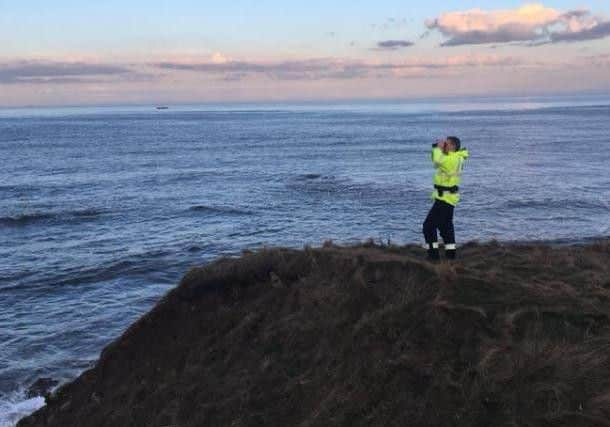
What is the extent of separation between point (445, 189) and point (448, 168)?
491 mm

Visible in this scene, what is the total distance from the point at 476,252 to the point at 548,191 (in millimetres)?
26942

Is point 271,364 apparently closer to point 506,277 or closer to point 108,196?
point 506,277

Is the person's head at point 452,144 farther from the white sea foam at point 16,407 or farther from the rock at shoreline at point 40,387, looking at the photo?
the rock at shoreline at point 40,387

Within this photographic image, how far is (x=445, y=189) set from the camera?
12.7 meters

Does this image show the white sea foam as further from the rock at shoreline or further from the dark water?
the rock at shoreline

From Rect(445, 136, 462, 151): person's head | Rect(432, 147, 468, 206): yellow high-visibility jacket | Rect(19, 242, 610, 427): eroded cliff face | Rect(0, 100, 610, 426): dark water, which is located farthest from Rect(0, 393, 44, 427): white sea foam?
Rect(445, 136, 462, 151): person's head

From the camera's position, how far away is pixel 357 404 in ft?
27.5

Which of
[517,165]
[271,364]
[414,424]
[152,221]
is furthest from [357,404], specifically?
[517,165]

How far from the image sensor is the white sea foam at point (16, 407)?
13025 mm

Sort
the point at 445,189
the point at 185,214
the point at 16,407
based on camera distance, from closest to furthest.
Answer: the point at 445,189 < the point at 16,407 < the point at 185,214

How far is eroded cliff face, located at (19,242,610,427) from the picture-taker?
25.9ft

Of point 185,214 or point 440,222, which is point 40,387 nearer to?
point 440,222

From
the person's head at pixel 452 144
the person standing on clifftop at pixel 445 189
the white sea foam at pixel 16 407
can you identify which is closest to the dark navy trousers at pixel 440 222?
the person standing on clifftop at pixel 445 189

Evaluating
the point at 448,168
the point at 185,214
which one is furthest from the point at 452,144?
the point at 185,214
